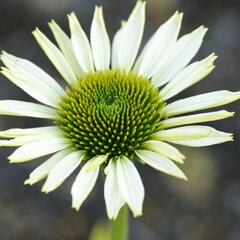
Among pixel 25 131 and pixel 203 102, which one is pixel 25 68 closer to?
pixel 25 131

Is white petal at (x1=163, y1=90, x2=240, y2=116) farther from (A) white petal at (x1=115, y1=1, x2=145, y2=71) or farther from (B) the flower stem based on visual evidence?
(B) the flower stem

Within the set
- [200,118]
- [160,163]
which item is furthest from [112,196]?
[200,118]

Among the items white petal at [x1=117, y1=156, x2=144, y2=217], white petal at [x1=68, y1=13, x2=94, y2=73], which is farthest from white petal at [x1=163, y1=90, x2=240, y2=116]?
white petal at [x1=68, y1=13, x2=94, y2=73]

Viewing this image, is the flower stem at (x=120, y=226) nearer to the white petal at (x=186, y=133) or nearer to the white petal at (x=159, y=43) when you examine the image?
the white petal at (x=186, y=133)

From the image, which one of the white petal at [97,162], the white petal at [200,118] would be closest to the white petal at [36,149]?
the white petal at [97,162]

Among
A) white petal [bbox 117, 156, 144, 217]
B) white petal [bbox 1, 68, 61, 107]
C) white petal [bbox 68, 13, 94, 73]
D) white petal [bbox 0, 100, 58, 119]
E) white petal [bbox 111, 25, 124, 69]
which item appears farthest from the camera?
white petal [bbox 111, 25, 124, 69]

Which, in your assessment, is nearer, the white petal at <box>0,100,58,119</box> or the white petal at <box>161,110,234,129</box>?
the white petal at <box>161,110,234,129</box>
